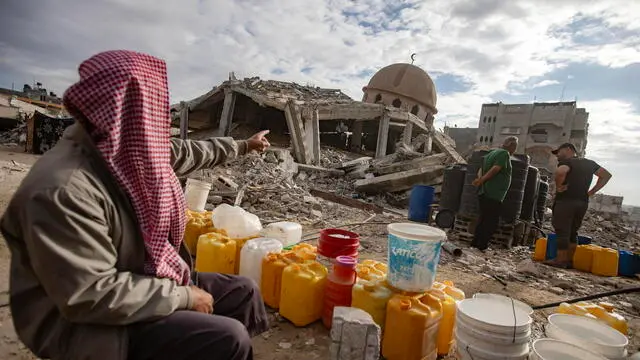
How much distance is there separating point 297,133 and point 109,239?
10.8 metres

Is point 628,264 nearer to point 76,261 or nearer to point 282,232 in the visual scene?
point 282,232

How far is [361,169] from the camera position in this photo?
12125mm

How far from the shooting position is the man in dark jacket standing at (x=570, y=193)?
5211 millimetres

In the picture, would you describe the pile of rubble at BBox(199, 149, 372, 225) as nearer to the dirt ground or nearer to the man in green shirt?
the dirt ground

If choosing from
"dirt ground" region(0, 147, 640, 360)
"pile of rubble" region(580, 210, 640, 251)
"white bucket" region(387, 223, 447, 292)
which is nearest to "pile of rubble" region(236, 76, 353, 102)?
"dirt ground" region(0, 147, 640, 360)

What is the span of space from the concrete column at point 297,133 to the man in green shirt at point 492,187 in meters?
6.89

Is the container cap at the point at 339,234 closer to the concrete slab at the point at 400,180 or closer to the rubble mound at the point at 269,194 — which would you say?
the rubble mound at the point at 269,194

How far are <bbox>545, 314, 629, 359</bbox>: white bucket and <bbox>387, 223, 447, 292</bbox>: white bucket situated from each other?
0.89m

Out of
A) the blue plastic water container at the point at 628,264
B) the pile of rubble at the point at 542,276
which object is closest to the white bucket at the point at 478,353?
the pile of rubble at the point at 542,276

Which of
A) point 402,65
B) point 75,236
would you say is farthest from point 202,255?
point 402,65

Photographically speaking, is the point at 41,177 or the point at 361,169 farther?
the point at 361,169

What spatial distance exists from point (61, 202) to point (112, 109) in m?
0.41

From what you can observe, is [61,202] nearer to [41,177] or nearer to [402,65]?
[41,177]

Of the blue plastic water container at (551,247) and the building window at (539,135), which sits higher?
the building window at (539,135)
